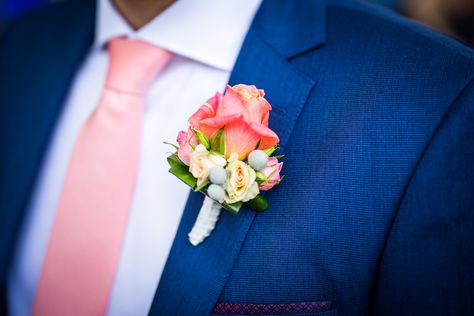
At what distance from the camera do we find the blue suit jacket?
0.79m

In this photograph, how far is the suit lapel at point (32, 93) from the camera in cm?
110

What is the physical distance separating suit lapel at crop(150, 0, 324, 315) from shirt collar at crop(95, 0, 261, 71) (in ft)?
0.16

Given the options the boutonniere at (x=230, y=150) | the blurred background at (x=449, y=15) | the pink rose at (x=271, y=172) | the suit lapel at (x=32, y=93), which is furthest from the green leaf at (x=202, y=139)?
the blurred background at (x=449, y=15)

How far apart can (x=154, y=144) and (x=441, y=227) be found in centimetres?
66

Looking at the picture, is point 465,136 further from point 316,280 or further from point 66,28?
point 66,28

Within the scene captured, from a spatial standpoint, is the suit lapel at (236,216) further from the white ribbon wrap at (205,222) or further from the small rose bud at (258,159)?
the small rose bud at (258,159)

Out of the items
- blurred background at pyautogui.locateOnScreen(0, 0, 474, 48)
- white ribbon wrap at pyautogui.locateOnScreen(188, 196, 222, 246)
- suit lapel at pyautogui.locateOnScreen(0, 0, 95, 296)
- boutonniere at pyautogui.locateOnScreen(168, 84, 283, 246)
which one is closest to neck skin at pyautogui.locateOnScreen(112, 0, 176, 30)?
suit lapel at pyautogui.locateOnScreen(0, 0, 95, 296)

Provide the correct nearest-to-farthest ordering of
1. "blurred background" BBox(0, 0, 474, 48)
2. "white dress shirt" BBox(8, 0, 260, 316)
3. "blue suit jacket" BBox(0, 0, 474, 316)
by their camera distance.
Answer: "blue suit jacket" BBox(0, 0, 474, 316)
"white dress shirt" BBox(8, 0, 260, 316)
"blurred background" BBox(0, 0, 474, 48)

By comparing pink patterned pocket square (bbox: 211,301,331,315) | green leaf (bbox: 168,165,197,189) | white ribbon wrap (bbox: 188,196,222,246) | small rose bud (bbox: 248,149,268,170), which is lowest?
pink patterned pocket square (bbox: 211,301,331,315)

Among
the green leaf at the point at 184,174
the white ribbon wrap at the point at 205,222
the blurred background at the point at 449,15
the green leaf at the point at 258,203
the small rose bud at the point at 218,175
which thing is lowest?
the white ribbon wrap at the point at 205,222

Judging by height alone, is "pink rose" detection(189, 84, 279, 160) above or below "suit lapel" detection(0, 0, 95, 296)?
above

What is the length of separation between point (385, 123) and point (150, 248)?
1.93ft

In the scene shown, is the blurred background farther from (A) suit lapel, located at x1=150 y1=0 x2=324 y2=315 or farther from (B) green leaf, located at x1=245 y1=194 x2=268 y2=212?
(B) green leaf, located at x1=245 y1=194 x2=268 y2=212

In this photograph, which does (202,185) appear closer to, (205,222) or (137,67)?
(205,222)
